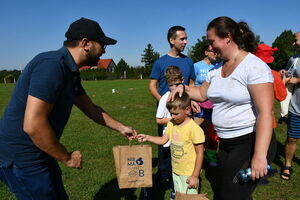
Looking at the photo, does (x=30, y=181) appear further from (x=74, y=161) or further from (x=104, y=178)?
(x=104, y=178)

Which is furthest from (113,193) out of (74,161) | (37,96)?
(37,96)

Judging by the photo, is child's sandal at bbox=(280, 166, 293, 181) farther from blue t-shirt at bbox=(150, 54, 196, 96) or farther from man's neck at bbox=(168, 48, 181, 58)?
man's neck at bbox=(168, 48, 181, 58)

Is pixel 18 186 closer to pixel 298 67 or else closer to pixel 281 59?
pixel 298 67

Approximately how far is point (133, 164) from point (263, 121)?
1449 mm

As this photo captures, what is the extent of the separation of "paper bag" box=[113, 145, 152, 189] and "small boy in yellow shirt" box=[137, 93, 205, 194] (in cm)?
35

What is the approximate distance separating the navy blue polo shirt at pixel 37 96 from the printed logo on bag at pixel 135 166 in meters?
0.92

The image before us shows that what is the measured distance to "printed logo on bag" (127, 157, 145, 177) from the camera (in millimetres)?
2803

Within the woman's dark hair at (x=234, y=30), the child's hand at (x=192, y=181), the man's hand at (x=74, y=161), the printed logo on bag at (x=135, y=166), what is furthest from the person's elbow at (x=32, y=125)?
the child's hand at (x=192, y=181)

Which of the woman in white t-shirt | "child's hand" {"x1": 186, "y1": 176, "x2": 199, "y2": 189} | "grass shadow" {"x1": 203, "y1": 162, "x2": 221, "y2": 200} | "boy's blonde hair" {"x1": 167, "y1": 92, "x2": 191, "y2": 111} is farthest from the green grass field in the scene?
the woman in white t-shirt

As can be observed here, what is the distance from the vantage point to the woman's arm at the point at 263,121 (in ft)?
6.28

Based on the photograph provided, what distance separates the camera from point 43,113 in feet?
5.81

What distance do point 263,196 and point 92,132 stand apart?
5107mm

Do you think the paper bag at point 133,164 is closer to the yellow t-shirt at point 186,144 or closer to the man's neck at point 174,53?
the yellow t-shirt at point 186,144

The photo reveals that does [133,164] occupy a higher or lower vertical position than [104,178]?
higher
